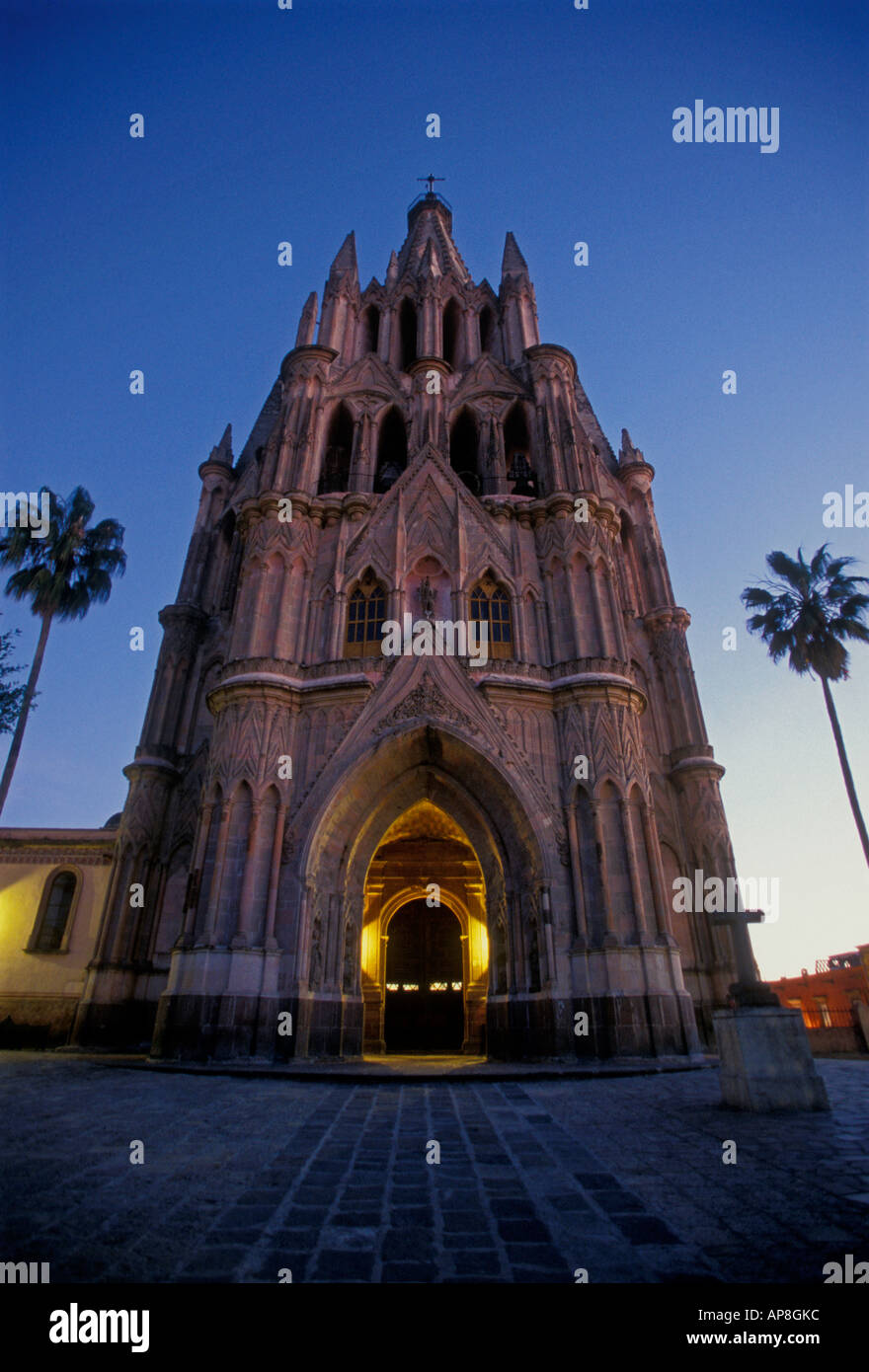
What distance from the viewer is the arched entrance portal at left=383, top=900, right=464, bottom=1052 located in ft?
69.1

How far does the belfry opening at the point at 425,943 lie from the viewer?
68.6 feet

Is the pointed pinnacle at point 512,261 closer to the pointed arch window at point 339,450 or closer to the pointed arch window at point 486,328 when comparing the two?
the pointed arch window at point 486,328

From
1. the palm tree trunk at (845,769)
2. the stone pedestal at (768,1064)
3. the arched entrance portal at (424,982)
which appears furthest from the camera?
the arched entrance portal at (424,982)

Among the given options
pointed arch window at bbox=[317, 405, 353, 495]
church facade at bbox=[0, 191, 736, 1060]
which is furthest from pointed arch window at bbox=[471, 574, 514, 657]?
pointed arch window at bbox=[317, 405, 353, 495]

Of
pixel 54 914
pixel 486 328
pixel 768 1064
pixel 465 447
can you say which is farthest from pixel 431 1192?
pixel 486 328

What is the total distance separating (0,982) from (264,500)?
16560 mm

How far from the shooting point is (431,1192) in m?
4.02

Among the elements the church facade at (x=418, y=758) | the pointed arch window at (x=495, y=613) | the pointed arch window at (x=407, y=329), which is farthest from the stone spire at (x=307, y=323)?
the pointed arch window at (x=495, y=613)

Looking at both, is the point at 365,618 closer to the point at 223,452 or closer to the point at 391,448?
the point at 391,448

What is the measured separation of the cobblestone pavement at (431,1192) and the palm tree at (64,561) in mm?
17353

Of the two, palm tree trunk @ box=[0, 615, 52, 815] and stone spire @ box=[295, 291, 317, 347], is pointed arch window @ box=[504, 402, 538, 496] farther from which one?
palm tree trunk @ box=[0, 615, 52, 815]

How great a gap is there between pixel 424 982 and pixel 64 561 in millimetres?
18401

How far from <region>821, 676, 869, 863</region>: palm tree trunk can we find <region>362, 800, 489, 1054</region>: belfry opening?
11308mm

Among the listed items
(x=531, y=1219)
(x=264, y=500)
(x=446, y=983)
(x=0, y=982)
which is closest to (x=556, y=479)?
(x=264, y=500)
